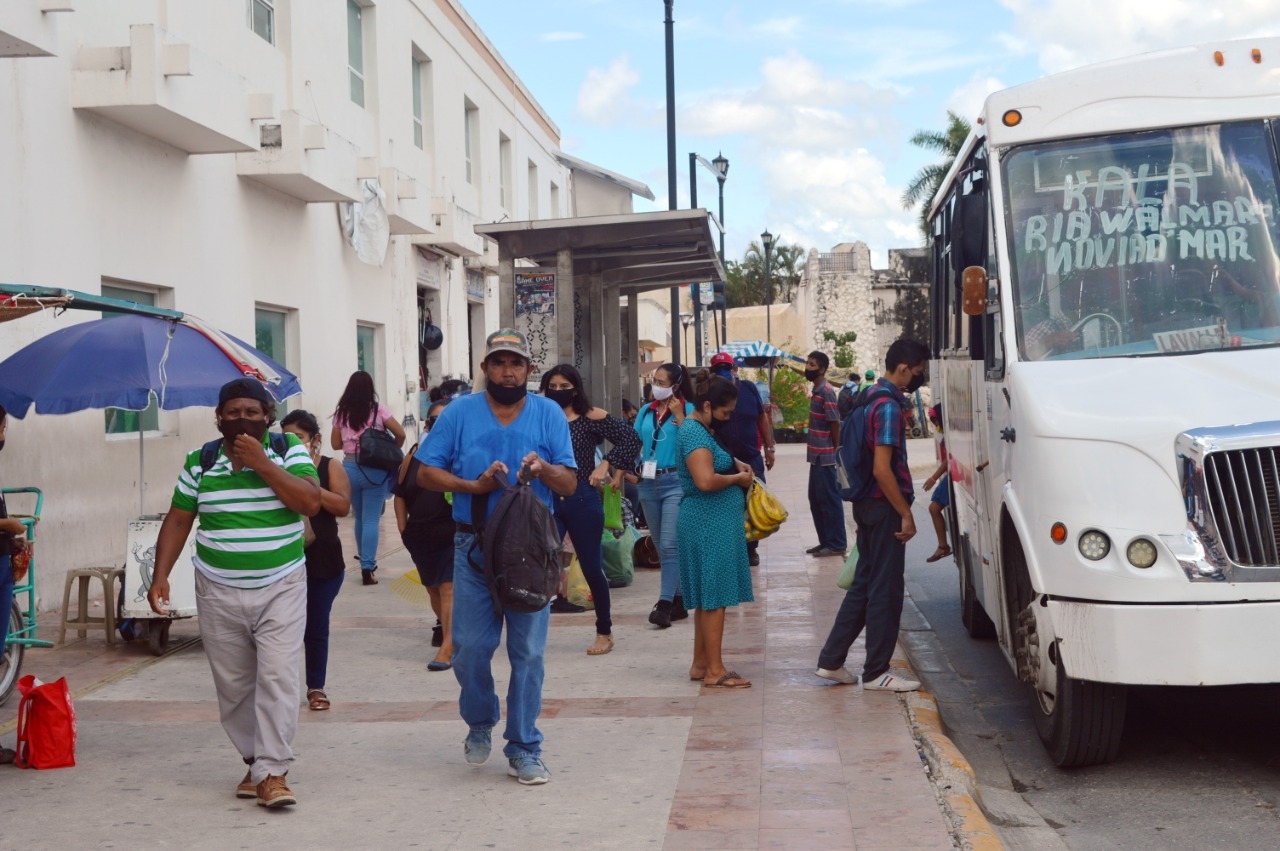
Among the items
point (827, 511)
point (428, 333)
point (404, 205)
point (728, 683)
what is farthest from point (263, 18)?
point (728, 683)

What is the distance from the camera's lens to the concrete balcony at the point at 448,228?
21812mm

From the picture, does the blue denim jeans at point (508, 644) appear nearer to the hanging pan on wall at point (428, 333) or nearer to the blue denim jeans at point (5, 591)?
the blue denim jeans at point (5, 591)

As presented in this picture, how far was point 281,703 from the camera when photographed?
5527 mm

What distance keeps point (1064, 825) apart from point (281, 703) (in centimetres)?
304

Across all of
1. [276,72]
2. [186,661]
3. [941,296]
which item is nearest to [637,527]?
[941,296]

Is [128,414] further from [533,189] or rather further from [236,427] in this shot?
[533,189]

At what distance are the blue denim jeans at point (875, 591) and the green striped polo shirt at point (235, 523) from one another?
311 cm

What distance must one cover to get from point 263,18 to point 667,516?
9144 millimetres

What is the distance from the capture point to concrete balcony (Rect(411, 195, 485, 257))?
71.6 ft

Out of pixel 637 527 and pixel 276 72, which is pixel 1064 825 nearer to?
pixel 637 527

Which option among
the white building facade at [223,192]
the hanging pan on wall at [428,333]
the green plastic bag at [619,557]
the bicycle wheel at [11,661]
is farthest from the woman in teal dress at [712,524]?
the hanging pan on wall at [428,333]

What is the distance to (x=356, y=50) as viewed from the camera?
64.5 ft

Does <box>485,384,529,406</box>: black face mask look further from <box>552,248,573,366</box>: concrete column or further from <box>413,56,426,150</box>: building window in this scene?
<box>413,56,426,150</box>: building window

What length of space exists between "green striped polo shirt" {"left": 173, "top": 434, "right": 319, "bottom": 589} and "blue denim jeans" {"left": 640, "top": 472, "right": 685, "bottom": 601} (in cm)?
440
